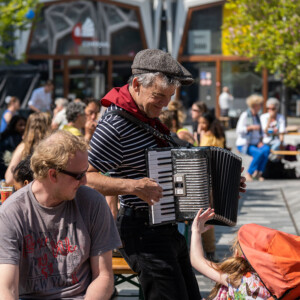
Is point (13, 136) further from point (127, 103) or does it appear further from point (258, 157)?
point (258, 157)

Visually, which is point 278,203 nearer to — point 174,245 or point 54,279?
point 174,245

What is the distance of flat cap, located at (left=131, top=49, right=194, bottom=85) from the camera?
4.11 meters

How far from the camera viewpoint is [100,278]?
11.7 feet

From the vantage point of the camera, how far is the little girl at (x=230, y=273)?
399cm

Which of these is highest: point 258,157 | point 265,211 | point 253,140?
point 253,140

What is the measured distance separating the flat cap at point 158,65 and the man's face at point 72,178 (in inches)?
34.0

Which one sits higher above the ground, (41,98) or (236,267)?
(41,98)

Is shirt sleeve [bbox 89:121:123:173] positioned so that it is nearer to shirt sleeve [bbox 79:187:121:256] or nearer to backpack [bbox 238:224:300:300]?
shirt sleeve [bbox 79:187:121:256]

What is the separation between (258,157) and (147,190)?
34.9ft

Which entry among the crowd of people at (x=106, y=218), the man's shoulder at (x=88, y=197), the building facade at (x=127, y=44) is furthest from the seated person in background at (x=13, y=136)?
the building facade at (x=127, y=44)

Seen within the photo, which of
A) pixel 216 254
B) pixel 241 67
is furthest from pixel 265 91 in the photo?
pixel 216 254

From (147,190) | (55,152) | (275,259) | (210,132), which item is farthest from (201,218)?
(210,132)

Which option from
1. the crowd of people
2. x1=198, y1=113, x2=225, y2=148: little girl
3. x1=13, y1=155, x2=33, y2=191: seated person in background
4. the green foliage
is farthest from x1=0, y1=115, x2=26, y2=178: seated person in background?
the green foliage

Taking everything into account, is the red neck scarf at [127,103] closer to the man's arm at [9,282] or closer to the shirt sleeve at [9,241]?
the shirt sleeve at [9,241]
